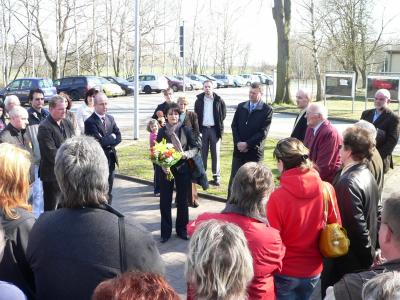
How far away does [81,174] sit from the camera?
257cm

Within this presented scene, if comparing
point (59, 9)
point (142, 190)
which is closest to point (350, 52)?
point (59, 9)

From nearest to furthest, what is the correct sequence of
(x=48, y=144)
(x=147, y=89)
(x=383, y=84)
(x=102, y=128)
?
(x=48, y=144), (x=102, y=128), (x=383, y=84), (x=147, y=89)

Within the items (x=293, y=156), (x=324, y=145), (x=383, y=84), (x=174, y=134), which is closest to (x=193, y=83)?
(x=383, y=84)

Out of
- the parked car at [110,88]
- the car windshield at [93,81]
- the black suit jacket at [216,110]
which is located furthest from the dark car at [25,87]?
the black suit jacket at [216,110]

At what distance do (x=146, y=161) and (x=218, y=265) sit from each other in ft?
31.4

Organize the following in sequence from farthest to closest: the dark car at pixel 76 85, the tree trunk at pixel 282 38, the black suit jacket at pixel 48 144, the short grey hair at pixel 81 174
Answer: the dark car at pixel 76 85 → the tree trunk at pixel 282 38 → the black suit jacket at pixel 48 144 → the short grey hair at pixel 81 174

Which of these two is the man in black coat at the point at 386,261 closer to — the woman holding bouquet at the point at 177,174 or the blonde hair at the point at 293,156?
the blonde hair at the point at 293,156

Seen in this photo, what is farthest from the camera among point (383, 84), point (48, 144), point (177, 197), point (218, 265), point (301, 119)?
point (383, 84)

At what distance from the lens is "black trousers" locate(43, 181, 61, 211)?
617 centimetres

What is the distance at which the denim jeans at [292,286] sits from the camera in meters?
3.54

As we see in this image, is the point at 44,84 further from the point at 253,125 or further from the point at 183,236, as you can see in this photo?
the point at 183,236

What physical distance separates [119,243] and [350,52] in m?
40.5

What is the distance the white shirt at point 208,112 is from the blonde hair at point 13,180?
19.6ft

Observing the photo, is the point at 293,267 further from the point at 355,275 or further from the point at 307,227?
the point at 355,275
